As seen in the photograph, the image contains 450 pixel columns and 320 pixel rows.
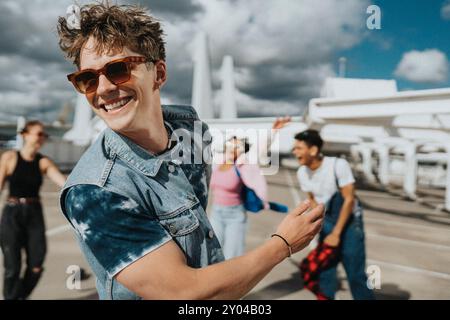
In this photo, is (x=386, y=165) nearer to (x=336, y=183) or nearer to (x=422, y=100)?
(x=422, y=100)

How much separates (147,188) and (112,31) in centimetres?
46

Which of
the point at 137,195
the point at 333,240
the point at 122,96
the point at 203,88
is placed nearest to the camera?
the point at 137,195

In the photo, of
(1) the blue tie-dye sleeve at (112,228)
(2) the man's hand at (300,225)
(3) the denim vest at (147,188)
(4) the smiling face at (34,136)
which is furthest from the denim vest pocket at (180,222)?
(4) the smiling face at (34,136)

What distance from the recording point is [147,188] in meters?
0.99

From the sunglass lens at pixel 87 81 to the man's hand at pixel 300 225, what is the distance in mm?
676

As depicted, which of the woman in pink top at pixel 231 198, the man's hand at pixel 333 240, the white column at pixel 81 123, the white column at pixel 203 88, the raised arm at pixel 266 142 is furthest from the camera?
the white column at pixel 81 123

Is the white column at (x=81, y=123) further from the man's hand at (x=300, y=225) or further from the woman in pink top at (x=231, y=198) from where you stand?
the man's hand at (x=300, y=225)

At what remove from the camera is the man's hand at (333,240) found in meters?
3.30

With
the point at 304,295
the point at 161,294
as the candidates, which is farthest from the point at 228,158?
the point at 161,294

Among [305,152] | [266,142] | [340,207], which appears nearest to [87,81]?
[266,142]

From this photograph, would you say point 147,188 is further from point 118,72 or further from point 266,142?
point 266,142

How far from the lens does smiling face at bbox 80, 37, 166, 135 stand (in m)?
1.02

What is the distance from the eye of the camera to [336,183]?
338cm

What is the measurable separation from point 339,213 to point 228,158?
1.24 m
